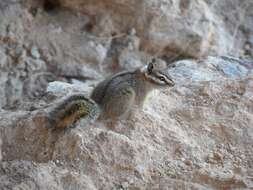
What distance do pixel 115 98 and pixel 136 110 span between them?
7.8 inches

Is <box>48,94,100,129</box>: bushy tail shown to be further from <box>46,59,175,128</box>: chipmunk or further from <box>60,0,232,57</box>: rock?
<box>60,0,232,57</box>: rock

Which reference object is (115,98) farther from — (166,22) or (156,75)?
(166,22)

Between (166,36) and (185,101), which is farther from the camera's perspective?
(166,36)

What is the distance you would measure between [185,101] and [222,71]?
2.50 feet

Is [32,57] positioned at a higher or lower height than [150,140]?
lower

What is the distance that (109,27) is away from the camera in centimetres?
685

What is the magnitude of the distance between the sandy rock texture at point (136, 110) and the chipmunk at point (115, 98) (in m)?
0.09

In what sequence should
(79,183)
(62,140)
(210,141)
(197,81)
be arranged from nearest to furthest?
(79,183), (62,140), (210,141), (197,81)

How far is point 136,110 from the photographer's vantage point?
423 centimetres

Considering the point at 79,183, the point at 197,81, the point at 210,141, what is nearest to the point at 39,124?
the point at 79,183

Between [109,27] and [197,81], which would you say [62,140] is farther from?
[109,27]

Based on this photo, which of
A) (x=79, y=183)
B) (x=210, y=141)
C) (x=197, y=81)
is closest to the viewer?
(x=79, y=183)

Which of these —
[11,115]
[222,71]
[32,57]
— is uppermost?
[222,71]

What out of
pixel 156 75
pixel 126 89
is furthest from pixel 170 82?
pixel 126 89
